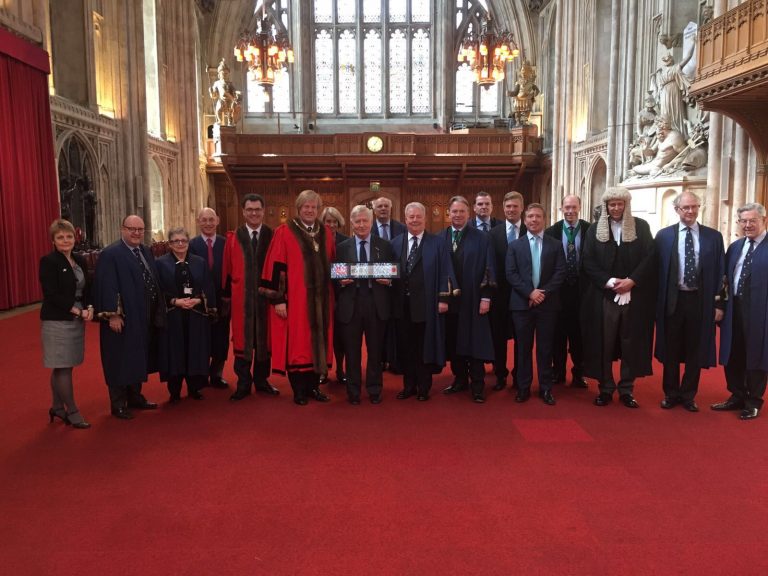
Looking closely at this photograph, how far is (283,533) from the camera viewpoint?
103 inches

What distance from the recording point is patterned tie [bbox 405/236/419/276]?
14.8 ft

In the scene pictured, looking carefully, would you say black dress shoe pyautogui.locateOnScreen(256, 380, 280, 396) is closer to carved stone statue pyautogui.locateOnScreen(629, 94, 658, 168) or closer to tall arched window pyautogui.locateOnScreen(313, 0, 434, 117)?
carved stone statue pyautogui.locateOnScreen(629, 94, 658, 168)

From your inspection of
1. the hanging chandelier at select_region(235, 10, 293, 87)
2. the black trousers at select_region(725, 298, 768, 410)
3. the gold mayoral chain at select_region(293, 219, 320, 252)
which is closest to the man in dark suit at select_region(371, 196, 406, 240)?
the gold mayoral chain at select_region(293, 219, 320, 252)

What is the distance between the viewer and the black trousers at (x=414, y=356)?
457 cm

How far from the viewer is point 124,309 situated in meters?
4.02

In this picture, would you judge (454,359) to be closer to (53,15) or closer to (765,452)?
(765,452)

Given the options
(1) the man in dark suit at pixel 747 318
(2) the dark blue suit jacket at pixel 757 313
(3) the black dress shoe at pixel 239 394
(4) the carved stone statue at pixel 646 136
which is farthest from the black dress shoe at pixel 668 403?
(4) the carved stone statue at pixel 646 136

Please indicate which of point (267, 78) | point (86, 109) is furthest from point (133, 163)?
point (267, 78)

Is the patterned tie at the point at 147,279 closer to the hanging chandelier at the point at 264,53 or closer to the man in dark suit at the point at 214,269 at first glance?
the man in dark suit at the point at 214,269

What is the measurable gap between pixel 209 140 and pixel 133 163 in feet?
22.9

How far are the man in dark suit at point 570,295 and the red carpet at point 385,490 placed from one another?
500 mm

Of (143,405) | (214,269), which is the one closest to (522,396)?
(214,269)

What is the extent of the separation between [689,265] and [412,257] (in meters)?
1.93

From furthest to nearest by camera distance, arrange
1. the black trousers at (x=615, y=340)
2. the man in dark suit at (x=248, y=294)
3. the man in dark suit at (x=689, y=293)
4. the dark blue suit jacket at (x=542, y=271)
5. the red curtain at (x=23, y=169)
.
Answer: the red curtain at (x=23, y=169), the man in dark suit at (x=248, y=294), the dark blue suit jacket at (x=542, y=271), the black trousers at (x=615, y=340), the man in dark suit at (x=689, y=293)
